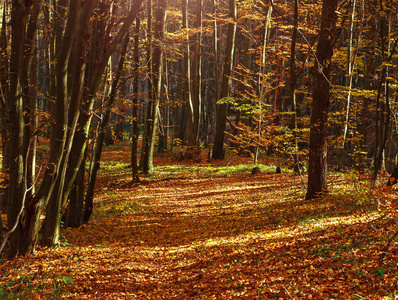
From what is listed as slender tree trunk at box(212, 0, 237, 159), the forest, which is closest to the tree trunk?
the forest

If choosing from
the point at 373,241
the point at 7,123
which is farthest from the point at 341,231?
the point at 7,123

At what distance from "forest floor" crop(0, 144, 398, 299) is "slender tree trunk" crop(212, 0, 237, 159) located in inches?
288

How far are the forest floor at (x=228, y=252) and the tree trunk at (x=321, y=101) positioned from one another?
0.56m

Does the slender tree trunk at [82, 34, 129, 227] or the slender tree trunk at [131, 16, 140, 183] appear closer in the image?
the slender tree trunk at [82, 34, 129, 227]

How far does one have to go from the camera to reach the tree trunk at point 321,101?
28.9 feet

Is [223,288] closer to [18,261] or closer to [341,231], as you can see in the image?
[341,231]

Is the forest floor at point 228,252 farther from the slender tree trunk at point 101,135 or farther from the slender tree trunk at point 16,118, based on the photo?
the slender tree trunk at point 16,118

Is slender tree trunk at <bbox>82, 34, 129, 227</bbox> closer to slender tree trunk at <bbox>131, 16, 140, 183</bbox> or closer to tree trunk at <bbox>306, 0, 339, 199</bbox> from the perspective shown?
slender tree trunk at <bbox>131, 16, 140, 183</bbox>

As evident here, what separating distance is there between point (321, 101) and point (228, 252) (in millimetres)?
5001

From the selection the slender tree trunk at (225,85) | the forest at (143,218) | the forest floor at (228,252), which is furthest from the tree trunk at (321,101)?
the slender tree trunk at (225,85)

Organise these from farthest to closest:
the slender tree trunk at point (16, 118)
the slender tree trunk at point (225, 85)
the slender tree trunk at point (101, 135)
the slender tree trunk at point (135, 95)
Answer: the slender tree trunk at point (225, 85), the slender tree trunk at point (135, 95), the slender tree trunk at point (101, 135), the slender tree trunk at point (16, 118)

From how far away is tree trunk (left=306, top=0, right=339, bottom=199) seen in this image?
8812 mm

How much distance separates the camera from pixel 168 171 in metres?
16.6

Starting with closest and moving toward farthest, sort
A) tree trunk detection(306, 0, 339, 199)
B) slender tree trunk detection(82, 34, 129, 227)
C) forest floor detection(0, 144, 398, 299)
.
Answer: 1. forest floor detection(0, 144, 398, 299)
2. slender tree trunk detection(82, 34, 129, 227)
3. tree trunk detection(306, 0, 339, 199)
